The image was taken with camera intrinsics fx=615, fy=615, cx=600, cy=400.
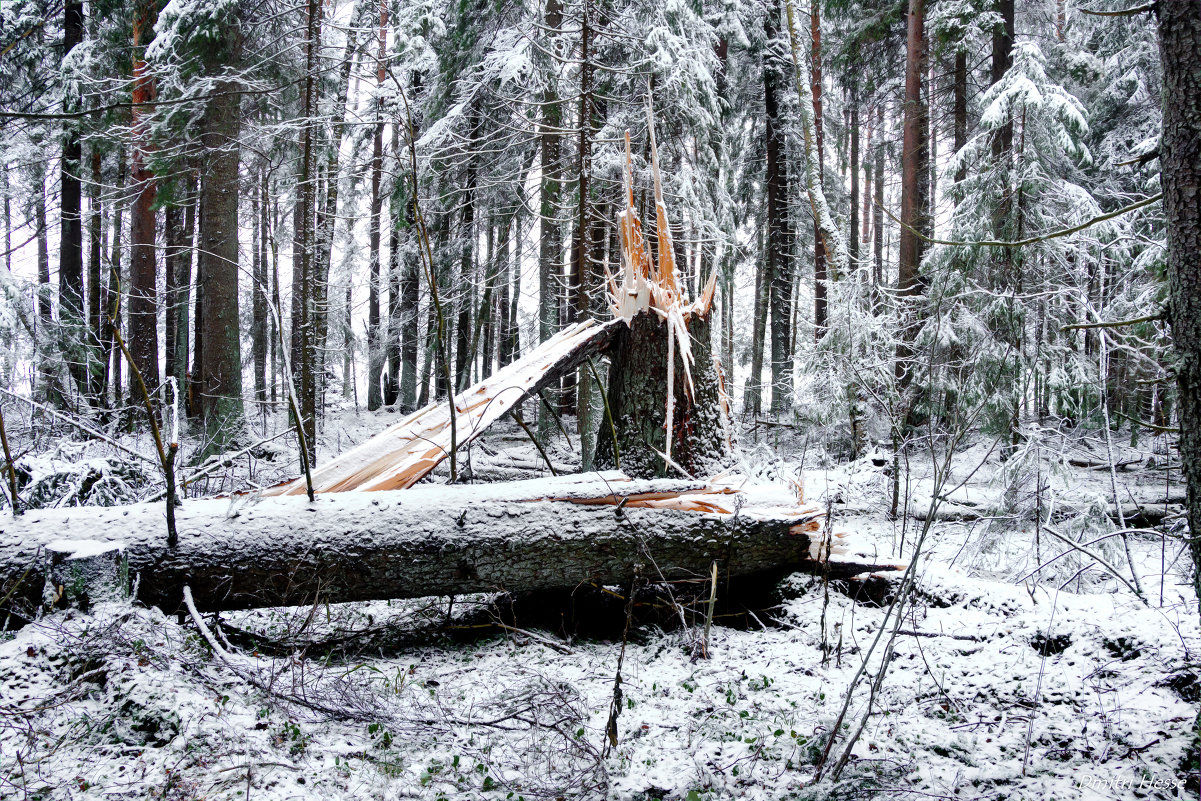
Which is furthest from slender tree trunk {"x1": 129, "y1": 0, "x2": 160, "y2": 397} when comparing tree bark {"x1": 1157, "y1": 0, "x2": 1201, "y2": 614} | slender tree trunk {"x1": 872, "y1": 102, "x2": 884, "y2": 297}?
slender tree trunk {"x1": 872, "y1": 102, "x2": 884, "y2": 297}

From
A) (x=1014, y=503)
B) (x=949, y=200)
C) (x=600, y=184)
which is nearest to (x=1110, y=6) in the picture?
(x=949, y=200)

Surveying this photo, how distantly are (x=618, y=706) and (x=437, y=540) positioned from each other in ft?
4.67

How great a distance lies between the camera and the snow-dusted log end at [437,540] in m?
3.17

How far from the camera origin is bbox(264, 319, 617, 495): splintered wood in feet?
13.4

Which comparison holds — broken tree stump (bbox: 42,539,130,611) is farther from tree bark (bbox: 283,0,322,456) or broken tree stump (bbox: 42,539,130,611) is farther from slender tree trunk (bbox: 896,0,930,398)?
slender tree trunk (bbox: 896,0,930,398)

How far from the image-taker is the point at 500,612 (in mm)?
3871

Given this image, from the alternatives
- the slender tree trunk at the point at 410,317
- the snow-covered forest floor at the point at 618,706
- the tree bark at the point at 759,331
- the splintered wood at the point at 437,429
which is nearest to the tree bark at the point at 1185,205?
the snow-covered forest floor at the point at 618,706

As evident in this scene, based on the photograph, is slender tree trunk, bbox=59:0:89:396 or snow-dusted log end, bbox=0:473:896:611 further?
slender tree trunk, bbox=59:0:89:396

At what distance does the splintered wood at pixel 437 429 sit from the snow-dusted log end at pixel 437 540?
1.45ft

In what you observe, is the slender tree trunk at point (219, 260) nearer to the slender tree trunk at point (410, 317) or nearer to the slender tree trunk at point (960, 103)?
the slender tree trunk at point (410, 317)

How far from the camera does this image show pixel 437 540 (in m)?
3.41

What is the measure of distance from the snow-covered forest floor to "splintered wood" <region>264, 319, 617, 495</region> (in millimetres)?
866

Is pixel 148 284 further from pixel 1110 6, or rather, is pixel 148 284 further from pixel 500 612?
pixel 1110 6

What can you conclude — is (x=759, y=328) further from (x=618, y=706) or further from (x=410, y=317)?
(x=618, y=706)
